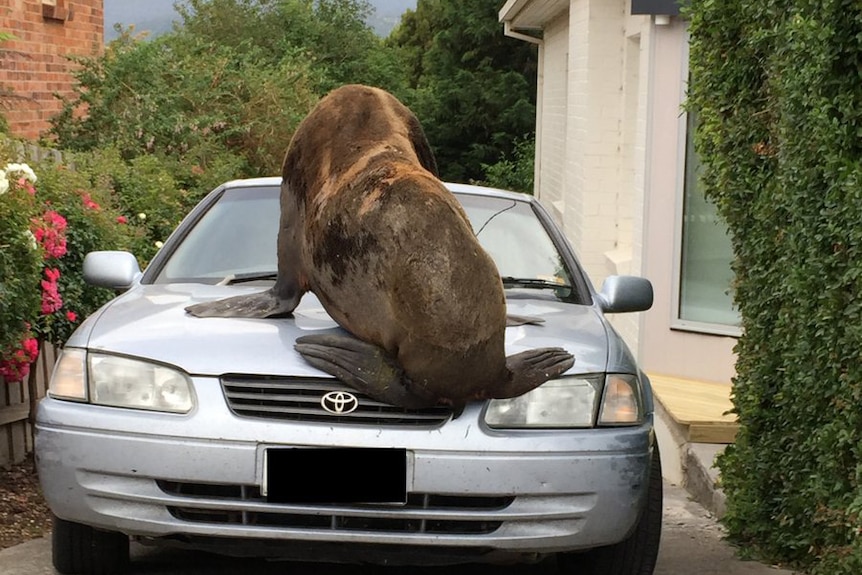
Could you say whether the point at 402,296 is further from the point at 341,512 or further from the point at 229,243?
the point at 229,243

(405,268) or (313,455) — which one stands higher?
(405,268)

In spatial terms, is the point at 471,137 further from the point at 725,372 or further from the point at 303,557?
the point at 303,557

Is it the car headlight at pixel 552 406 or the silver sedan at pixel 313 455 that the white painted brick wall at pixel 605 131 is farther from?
the silver sedan at pixel 313 455

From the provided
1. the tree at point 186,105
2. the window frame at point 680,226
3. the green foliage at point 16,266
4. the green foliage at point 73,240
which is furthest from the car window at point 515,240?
the tree at point 186,105

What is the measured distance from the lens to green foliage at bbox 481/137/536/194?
29.7m

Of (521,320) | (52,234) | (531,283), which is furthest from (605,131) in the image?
(521,320)

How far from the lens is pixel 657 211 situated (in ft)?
33.1

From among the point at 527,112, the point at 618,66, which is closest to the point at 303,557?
the point at 618,66

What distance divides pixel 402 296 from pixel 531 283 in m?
1.52

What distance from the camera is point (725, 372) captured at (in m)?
9.37

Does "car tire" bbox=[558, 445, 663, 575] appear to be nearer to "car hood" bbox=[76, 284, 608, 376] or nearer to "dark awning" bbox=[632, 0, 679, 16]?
"car hood" bbox=[76, 284, 608, 376]

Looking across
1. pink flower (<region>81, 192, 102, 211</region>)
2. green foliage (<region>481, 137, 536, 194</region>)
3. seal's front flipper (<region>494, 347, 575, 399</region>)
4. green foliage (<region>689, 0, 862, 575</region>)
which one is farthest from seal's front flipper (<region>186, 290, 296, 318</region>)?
green foliage (<region>481, 137, 536, 194</region>)

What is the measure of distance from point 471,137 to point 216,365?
2941 centimetres

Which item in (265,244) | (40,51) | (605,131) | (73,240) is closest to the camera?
(265,244)
